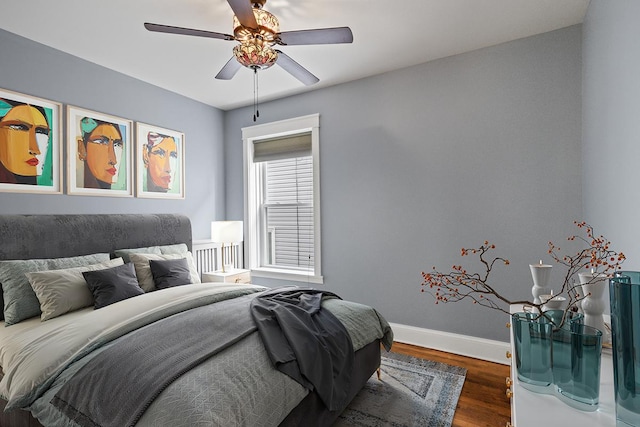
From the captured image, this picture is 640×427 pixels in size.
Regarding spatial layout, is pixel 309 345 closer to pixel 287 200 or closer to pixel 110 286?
pixel 110 286

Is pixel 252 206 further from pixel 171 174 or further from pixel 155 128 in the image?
pixel 155 128

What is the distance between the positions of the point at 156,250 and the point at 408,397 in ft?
8.58

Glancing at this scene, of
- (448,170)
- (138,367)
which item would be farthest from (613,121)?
(138,367)

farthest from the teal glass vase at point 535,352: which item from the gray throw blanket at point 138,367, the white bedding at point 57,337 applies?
the white bedding at point 57,337

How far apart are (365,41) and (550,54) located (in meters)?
1.49

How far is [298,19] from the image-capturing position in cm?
242

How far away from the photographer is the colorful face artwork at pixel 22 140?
8.27 feet

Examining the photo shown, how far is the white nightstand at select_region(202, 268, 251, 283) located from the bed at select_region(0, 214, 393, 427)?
731mm

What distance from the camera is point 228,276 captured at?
3.67 m

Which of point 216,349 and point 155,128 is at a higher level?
point 155,128

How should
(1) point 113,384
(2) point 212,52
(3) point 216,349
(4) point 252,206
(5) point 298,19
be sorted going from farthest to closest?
(4) point 252,206 → (2) point 212,52 → (5) point 298,19 → (3) point 216,349 → (1) point 113,384

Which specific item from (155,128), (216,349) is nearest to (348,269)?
(216,349)

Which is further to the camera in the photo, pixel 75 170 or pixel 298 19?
pixel 75 170

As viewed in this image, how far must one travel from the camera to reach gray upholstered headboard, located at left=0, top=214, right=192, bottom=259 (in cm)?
244
